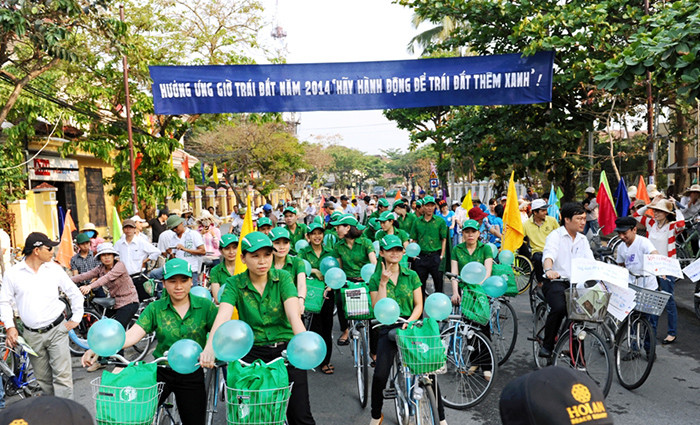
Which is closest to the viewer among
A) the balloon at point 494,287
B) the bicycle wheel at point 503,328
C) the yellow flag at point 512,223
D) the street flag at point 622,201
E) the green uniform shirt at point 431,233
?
the balloon at point 494,287

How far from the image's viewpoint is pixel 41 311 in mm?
4547

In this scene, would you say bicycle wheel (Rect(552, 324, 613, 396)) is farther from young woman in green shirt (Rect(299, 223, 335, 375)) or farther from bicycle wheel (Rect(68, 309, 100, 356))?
Answer: bicycle wheel (Rect(68, 309, 100, 356))

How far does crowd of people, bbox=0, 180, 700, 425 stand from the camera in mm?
3527

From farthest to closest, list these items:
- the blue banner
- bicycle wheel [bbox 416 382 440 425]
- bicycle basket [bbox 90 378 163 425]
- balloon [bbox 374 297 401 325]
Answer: the blue banner, balloon [bbox 374 297 401 325], bicycle wheel [bbox 416 382 440 425], bicycle basket [bbox 90 378 163 425]

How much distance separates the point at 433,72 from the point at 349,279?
4.90 metres

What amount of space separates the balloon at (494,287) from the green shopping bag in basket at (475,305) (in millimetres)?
86

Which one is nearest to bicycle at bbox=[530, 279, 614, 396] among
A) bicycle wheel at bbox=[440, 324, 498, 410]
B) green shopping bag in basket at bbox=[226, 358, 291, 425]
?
bicycle wheel at bbox=[440, 324, 498, 410]

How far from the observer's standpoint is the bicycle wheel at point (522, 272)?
973 cm

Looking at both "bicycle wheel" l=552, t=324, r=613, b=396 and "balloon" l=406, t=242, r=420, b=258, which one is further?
"balloon" l=406, t=242, r=420, b=258

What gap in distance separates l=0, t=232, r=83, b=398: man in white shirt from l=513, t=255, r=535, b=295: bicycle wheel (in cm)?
704

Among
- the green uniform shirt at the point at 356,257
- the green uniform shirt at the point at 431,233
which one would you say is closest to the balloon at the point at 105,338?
the green uniform shirt at the point at 356,257

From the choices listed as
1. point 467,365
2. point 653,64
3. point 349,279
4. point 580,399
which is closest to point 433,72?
point 653,64

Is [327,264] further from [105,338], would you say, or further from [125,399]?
[125,399]

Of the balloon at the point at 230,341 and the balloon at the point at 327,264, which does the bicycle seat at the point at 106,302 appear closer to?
the balloon at the point at 327,264
